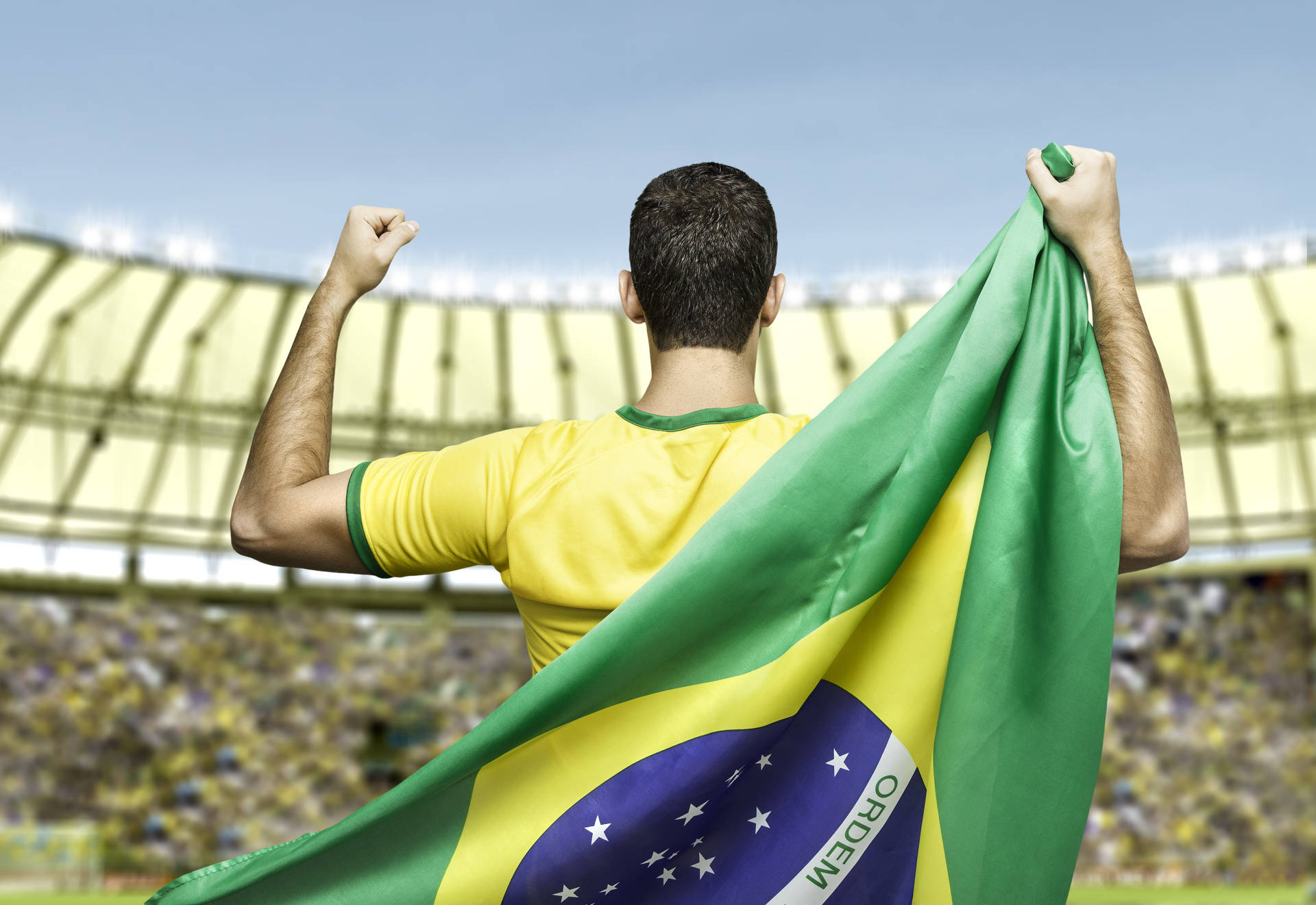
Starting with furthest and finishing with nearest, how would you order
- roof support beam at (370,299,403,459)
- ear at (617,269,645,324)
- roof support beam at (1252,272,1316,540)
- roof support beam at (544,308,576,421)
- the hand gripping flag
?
roof support beam at (544,308,576,421)
roof support beam at (370,299,403,459)
roof support beam at (1252,272,1316,540)
ear at (617,269,645,324)
the hand gripping flag

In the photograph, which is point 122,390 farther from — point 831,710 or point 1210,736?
point 831,710

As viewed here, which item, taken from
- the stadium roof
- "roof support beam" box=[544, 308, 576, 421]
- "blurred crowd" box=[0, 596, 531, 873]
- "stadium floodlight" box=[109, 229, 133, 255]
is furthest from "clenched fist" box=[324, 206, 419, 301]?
"roof support beam" box=[544, 308, 576, 421]

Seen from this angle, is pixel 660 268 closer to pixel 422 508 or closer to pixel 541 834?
pixel 422 508

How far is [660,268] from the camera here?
159cm

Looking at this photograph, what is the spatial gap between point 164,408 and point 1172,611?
579 inches

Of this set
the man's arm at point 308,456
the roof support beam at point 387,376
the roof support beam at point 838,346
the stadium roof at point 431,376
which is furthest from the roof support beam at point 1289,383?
the man's arm at point 308,456

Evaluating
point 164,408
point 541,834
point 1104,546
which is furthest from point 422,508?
point 164,408

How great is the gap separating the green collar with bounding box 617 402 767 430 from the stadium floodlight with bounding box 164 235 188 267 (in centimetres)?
1407

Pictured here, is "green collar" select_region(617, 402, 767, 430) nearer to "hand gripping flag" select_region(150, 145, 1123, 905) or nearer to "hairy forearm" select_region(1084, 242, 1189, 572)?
"hand gripping flag" select_region(150, 145, 1123, 905)

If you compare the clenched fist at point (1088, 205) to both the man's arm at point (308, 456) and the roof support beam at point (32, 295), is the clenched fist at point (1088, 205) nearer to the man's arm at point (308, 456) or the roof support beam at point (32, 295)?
the man's arm at point (308, 456)

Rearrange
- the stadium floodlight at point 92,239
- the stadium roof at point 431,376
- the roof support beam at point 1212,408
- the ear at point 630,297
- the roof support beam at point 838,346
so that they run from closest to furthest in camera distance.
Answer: the ear at point 630,297, the stadium floodlight at point 92,239, the stadium roof at point 431,376, the roof support beam at point 1212,408, the roof support beam at point 838,346

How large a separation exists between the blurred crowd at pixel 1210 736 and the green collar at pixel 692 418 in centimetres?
1489

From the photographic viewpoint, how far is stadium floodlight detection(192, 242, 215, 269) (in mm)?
14234

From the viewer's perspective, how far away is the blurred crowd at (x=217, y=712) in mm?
14328
